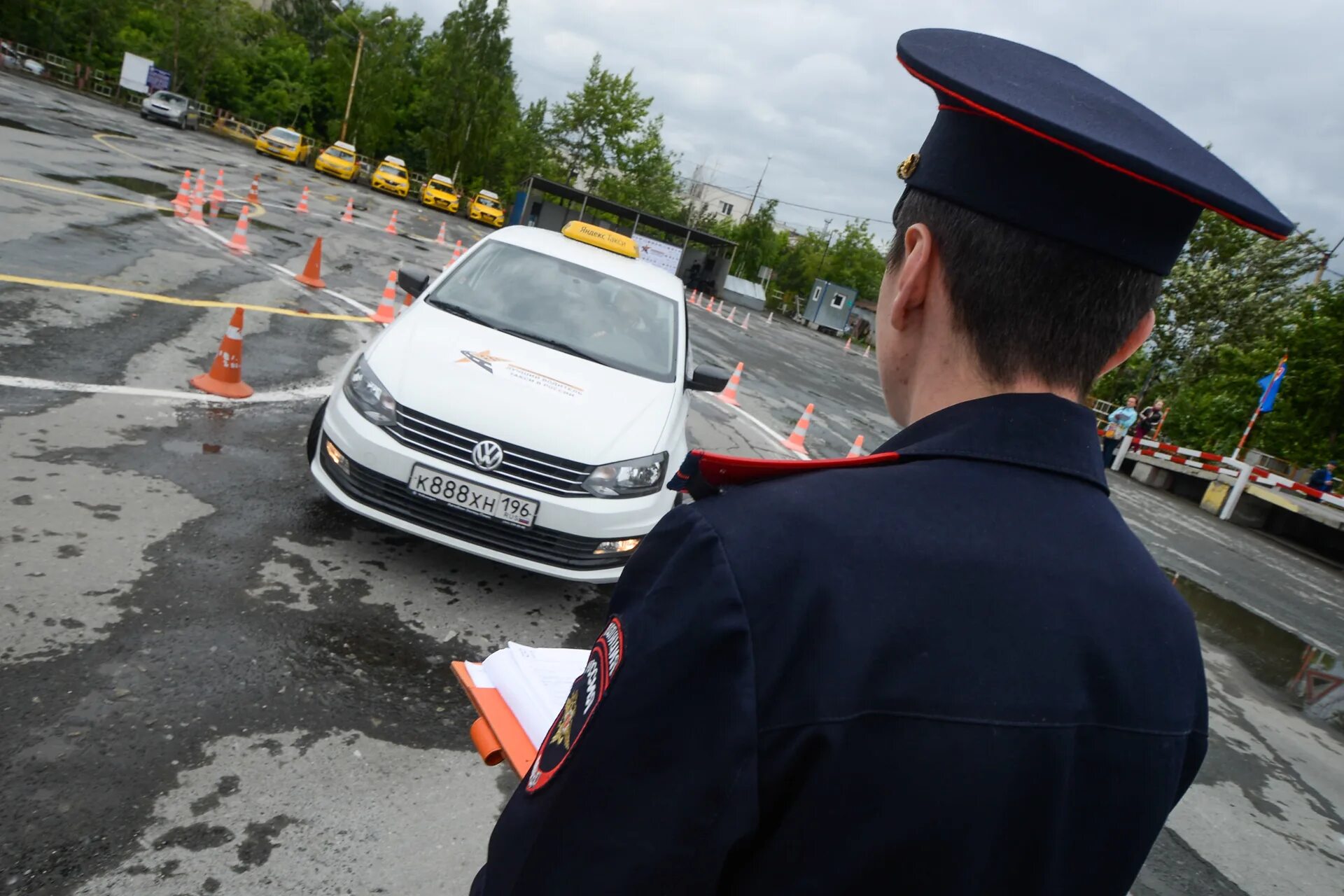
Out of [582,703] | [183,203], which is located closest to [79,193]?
[183,203]

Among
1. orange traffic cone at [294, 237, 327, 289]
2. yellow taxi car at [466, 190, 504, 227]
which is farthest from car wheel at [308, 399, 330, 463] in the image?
yellow taxi car at [466, 190, 504, 227]

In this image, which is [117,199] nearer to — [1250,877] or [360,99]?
[1250,877]

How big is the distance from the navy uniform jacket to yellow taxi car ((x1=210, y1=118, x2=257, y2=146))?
2167 inches

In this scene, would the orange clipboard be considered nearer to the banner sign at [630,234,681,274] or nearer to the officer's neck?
the officer's neck

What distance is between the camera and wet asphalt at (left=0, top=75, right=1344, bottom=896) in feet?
8.70

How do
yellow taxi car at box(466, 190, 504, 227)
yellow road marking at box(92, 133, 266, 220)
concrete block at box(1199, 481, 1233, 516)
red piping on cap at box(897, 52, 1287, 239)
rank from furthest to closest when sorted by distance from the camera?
yellow taxi car at box(466, 190, 504, 227) → concrete block at box(1199, 481, 1233, 516) → yellow road marking at box(92, 133, 266, 220) → red piping on cap at box(897, 52, 1287, 239)

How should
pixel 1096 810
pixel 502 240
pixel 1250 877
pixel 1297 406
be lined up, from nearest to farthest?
1. pixel 1096 810
2. pixel 1250 877
3. pixel 502 240
4. pixel 1297 406

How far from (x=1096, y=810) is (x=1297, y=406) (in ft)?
91.8

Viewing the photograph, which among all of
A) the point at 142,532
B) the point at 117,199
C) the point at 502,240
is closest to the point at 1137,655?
the point at 142,532

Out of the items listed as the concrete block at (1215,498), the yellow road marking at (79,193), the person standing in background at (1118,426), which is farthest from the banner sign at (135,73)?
the concrete block at (1215,498)

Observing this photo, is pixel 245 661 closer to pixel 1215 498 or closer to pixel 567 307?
pixel 567 307

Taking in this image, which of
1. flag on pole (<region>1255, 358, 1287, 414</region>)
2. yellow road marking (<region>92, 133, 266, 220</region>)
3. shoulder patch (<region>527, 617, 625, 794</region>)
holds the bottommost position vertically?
yellow road marking (<region>92, 133, 266, 220</region>)

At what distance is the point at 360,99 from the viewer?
2411 inches

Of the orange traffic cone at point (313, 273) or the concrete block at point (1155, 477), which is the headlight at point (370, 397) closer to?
the orange traffic cone at point (313, 273)
